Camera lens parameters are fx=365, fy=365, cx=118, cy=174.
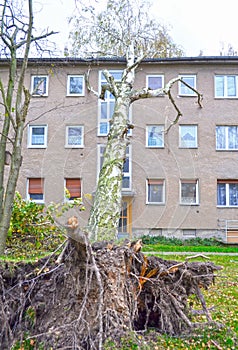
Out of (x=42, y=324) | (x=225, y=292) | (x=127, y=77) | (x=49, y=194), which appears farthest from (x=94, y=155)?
(x=225, y=292)

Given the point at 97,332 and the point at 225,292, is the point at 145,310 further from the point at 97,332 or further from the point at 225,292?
the point at 225,292

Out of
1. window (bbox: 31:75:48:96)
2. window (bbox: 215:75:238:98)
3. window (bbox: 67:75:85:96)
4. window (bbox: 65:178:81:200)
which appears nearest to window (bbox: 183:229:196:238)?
window (bbox: 215:75:238:98)

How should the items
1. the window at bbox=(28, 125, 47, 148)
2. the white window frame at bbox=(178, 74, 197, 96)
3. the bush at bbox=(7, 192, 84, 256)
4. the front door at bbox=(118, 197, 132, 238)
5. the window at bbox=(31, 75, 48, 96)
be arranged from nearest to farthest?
the front door at bbox=(118, 197, 132, 238) < the bush at bbox=(7, 192, 84, 256) < the window at bbox=(31, 75, 48, 96) < the window at bbox=(28, 125, 47, 148) < the white window frame at bbox=(178, 74, 197, 96)

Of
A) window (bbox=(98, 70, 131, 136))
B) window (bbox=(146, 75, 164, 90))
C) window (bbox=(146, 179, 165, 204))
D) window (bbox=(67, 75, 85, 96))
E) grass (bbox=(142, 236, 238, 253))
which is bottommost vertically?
grass (bbox=(142, 236, 238, 253))

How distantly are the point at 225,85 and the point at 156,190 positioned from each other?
15276 millimetres

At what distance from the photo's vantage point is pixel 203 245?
1592 cm

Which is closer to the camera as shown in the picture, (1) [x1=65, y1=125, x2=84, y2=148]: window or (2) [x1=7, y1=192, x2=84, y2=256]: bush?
(1) [x1=65, y1=125, x2=84, y2=148]: window

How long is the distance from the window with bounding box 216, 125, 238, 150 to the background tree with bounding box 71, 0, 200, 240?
29.3 ft

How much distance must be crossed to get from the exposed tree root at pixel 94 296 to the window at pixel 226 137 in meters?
15.0

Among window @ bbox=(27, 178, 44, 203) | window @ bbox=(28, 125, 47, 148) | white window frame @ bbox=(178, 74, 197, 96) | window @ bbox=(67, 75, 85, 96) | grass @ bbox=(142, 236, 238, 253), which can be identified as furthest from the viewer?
white window frame @ bbox=(178, 74, 197, 96)

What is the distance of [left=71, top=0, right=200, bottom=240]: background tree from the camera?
3.96 meters

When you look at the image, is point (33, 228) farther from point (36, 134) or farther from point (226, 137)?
point (226, 137)


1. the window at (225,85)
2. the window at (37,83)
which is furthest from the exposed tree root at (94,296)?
the window at (225,85)

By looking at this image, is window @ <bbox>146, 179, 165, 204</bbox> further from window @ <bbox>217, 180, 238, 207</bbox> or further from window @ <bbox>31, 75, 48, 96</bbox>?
window @ <bbox>217, 180, 238, 207</bbox>
